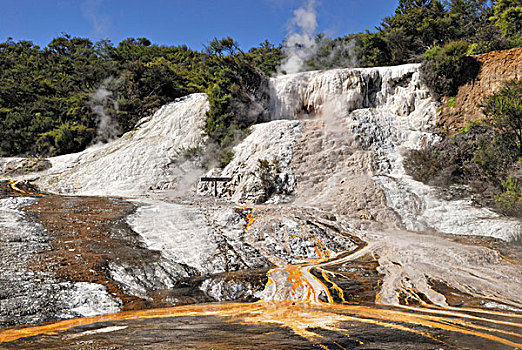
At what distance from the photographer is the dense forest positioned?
1641 cm

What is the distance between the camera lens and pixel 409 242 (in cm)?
802

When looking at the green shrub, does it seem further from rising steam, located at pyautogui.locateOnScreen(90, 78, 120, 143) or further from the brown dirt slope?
rising steam, located at pyautogui.locateOnScreen(90, 78, 120, 143)

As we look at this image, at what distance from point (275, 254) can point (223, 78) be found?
1406 cm

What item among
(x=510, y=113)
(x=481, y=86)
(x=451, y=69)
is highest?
(x=451, y=69)

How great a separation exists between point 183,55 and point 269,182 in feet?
88.1

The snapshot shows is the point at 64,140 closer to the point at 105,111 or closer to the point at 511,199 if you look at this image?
the point at 105,111

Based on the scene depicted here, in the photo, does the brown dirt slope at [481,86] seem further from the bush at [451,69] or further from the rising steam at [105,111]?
the rising steam at [105,111]

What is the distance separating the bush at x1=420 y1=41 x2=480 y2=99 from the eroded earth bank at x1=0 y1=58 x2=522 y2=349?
763 mm

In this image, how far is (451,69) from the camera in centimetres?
1564

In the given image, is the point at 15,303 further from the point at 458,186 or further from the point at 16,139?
the point at 16,139

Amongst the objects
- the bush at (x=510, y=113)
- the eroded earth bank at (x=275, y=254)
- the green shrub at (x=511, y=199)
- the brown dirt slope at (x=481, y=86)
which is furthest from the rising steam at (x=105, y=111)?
the green shrub at (x=511, y=199)

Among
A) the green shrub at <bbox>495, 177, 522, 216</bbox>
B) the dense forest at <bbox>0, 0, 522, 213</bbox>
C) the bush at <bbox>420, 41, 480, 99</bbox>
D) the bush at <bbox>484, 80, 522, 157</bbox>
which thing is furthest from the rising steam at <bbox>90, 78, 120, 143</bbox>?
the green shrub at <bbox>495, 177, 522, 216</bbox>

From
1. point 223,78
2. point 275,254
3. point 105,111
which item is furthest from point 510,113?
point 105,111

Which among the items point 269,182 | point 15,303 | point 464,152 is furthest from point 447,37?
point 15,303
